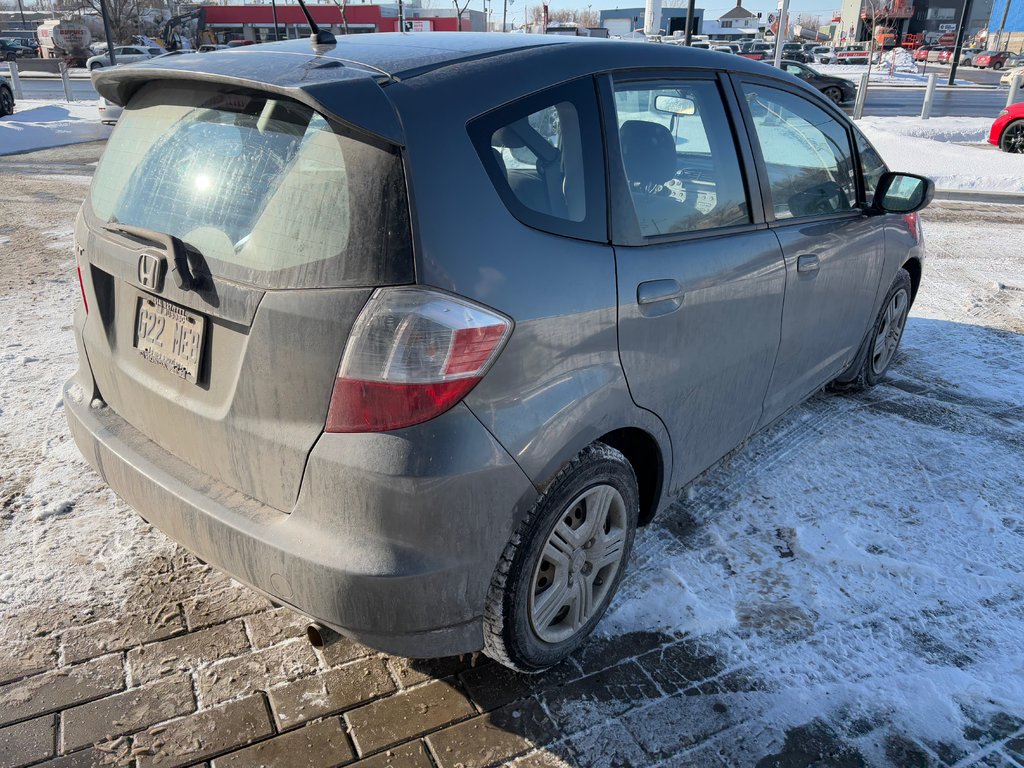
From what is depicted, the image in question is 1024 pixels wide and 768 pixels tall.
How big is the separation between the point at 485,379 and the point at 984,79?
5012 cm

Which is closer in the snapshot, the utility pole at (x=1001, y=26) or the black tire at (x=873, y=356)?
the black tire at (x=873, y=356)

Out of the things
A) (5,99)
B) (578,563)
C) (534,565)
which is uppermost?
(534,565)

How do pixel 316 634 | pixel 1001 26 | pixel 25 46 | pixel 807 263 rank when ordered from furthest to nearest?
pixel 1001 26, pixel 25 46, pixel 807 263, pixel 316 634

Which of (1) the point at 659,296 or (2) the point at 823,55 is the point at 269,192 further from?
(2) the point at 823,55

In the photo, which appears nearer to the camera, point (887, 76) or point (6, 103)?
point (6, 103)

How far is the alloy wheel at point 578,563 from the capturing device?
7.32ft

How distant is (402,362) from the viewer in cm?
178

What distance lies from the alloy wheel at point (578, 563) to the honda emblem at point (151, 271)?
130cm

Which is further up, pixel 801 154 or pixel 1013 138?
pixel 801 154

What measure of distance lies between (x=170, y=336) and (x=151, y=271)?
19cm

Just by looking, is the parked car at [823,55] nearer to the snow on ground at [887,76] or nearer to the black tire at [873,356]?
the snow on ground at [887,76]

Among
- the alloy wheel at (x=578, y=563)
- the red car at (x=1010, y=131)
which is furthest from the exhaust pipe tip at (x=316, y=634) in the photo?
the red car at (x=1010, y=131)

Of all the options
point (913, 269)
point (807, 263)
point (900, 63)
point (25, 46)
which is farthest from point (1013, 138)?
point (25, 46)

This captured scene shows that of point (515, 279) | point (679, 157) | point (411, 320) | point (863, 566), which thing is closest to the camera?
point (411, 320)
